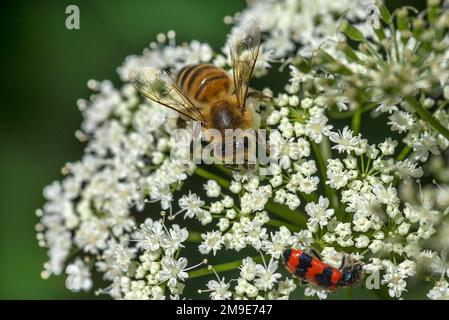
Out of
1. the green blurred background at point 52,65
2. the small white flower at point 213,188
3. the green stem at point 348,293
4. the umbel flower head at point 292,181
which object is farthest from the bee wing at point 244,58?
the green blurred background at point 52,65

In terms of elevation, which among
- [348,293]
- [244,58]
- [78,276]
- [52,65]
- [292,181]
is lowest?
[348,293]

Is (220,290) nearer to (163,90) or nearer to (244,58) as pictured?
(163,90)

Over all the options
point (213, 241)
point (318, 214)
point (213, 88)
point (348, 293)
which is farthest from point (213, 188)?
point (348, 293)

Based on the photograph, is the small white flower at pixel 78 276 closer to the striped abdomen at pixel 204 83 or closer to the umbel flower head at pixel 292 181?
the umbel flower head at pixel 292 181

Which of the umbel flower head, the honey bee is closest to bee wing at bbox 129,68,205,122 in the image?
the honey bee

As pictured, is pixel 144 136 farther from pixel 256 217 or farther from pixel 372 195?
pixel 372 195
